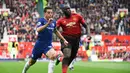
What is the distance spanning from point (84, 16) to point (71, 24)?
71.6 ft

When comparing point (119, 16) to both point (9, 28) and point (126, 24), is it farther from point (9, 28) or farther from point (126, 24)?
point (9, 28)

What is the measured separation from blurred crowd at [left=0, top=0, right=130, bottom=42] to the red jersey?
15585 millimetres

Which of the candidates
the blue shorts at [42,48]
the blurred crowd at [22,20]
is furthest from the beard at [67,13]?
the blurred crowd at [22,20]

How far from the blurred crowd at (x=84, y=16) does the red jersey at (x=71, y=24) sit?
1559cm

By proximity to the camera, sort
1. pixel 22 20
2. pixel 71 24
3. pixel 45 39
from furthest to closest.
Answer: pixel 22 20
pixel 71 24
pixel 45 39

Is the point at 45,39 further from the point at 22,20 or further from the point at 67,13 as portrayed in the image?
the point at 22,20

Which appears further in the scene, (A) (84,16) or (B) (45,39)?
(A) (84,16)

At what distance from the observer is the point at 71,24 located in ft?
50.7

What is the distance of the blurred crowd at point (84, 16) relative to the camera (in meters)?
32.5

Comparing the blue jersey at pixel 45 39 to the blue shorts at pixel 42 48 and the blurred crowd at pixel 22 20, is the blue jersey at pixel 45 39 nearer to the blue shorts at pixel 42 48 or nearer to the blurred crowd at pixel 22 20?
the blue shorts at pixel 42 48

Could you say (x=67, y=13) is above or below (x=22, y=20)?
above

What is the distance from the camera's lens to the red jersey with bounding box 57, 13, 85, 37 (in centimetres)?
1545

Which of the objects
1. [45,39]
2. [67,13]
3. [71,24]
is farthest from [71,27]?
[45,39]

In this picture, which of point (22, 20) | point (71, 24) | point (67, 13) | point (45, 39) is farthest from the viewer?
point (22, 20)
